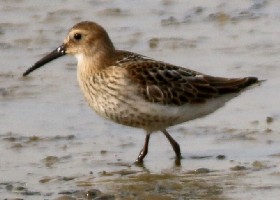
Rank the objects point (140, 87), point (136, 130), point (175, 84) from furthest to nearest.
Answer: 1. point (136, 130)
2. point (175, 84)
3. point (140, 87)

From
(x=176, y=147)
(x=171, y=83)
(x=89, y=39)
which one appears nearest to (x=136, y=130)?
(x=171, y=83)

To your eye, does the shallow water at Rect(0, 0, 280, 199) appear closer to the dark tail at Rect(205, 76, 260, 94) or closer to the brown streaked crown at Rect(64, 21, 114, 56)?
the dark tail at Rect(205, 76, 260, 94)

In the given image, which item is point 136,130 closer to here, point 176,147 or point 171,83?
point 171,83

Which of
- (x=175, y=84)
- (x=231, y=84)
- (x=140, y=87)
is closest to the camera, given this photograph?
(x=140, y=87)

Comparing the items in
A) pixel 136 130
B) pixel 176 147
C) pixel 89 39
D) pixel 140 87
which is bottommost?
pixel 176 147

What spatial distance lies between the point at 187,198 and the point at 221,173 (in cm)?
95

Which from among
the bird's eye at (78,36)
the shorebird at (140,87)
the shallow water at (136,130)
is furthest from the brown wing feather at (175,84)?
the bird's eye at (78,36)

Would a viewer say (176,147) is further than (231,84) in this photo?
No

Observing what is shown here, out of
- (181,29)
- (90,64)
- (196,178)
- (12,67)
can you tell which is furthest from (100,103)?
(181,29)

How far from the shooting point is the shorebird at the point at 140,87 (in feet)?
→ 37.7

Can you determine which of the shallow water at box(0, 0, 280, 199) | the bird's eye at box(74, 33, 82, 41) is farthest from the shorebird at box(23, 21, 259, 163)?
the shallow water at box(0, 0, 280, 199)

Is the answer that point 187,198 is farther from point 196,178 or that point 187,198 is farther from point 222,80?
Result: point 222,80

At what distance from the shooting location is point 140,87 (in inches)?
456

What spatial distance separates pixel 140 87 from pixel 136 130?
3.67ft
